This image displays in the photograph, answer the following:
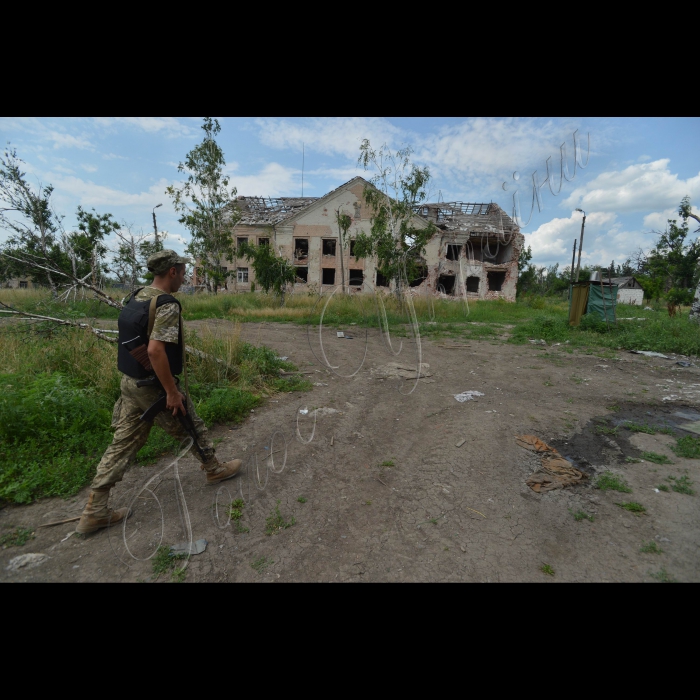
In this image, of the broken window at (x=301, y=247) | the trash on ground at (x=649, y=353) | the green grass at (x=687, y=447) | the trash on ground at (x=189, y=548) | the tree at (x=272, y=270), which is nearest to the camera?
the trash on ground at (x=189, y=548)

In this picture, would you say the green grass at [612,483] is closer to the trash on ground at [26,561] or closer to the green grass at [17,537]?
the trash on ground at [26,561]

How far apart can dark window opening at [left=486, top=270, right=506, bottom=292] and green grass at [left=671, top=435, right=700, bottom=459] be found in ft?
88.5

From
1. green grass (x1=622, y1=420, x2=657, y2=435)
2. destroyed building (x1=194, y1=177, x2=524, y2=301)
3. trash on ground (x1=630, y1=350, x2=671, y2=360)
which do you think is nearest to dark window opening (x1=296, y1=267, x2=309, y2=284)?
destroyed building (x1=194, y1=177, x2=524, y2=301)

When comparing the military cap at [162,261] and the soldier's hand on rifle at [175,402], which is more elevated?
the military cap at [162,261]

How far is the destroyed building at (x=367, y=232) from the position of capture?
2647 centimetres

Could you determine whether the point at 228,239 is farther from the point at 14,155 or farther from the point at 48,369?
the point at 48,369

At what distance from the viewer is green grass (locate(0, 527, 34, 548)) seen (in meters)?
2.62

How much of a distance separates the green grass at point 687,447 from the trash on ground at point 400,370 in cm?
386

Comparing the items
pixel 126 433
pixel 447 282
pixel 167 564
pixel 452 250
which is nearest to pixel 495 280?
pixel 447 282

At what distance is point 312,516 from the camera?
9.61 ft

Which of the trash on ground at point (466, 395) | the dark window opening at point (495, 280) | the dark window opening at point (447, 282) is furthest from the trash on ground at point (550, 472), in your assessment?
the dark window opening at point (495, 280)

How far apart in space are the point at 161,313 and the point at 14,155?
1141 cm

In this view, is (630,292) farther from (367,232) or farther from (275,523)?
(275,523)

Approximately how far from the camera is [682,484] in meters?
3.29
